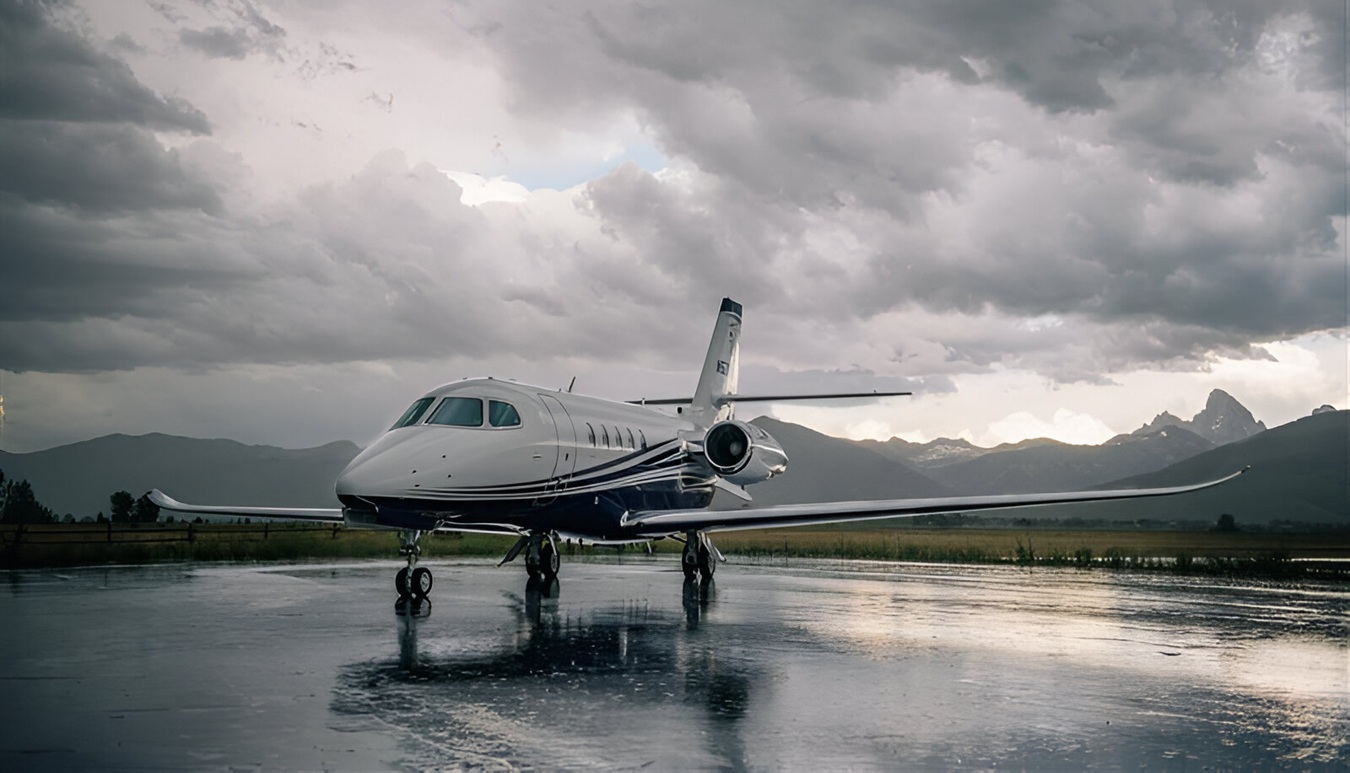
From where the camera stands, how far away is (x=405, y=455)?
14641 millimetres

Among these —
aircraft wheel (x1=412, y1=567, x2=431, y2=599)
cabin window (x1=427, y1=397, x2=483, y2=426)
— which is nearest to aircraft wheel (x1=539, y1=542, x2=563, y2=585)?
aircraft wheel (x1=412, y1=567, x2=431, y2=599)

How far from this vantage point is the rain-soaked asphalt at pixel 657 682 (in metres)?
6.70

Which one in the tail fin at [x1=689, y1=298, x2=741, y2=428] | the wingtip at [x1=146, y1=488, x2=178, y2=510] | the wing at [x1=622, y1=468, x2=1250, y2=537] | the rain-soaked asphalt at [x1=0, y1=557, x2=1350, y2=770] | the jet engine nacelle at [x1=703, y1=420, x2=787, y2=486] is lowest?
the rain-soaked asphalt at [x1=0, y1=557, x2=1350, y2=770]

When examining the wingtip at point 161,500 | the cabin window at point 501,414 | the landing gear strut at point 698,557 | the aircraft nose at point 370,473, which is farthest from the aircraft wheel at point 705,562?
the wingtip at point 161,500

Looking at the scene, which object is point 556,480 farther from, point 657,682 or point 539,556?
point 657,682

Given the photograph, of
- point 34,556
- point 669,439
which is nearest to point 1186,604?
point 669,439

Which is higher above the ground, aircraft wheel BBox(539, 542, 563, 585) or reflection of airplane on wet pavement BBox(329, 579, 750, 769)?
aircraft wheel BBox(539, 542, 563, 585)

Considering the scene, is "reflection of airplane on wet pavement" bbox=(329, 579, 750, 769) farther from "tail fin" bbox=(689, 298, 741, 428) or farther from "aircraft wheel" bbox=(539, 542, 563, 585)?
"tail fin" bbox=(689, 298, 741, 428)

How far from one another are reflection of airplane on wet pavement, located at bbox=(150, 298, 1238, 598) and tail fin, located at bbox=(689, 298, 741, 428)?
1.55 meters

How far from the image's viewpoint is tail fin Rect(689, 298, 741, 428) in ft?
89.2

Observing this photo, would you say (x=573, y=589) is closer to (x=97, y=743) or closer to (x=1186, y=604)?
(x=1186, y=604)

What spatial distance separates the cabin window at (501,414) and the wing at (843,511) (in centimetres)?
424

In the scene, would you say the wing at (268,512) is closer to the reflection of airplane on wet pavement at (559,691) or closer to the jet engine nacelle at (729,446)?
the reflection of airplane on wet pavement at (559,691)

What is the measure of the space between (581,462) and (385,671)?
916cm
